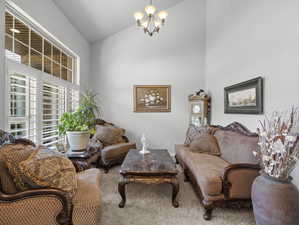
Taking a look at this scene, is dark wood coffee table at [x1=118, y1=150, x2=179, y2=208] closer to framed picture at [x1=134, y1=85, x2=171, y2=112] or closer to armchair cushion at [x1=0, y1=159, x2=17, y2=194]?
armchair cushion at [x1=0, y1=159, x2=17, y2=194]

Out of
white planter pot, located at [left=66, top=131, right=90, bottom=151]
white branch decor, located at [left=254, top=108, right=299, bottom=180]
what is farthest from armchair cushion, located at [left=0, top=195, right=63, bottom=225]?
white branch decor, located at [left=254, top=108, right=299, bottom=180]

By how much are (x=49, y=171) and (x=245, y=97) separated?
288 centimetres

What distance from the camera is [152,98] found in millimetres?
4164

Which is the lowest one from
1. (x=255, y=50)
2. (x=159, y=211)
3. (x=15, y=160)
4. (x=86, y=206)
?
(x=159, y=211)

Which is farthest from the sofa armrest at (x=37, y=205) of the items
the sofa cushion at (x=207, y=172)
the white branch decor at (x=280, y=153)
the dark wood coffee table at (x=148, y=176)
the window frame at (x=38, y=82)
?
the white branch decor at (x=280, y=153)

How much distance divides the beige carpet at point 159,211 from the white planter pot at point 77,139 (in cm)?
84

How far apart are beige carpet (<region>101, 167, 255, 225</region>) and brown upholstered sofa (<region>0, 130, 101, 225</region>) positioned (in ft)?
1.96

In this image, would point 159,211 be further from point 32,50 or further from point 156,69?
point 156,69

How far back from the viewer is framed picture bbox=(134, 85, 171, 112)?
4152 millimetres

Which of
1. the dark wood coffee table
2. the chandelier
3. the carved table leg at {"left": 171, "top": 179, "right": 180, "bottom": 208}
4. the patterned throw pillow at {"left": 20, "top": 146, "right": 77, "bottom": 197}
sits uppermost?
the chandelier

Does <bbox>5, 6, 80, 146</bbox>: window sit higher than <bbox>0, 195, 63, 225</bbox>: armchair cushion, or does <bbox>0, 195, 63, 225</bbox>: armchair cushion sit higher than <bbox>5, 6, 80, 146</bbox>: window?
<bbox>5, 6, 80, 146</bbox>: window

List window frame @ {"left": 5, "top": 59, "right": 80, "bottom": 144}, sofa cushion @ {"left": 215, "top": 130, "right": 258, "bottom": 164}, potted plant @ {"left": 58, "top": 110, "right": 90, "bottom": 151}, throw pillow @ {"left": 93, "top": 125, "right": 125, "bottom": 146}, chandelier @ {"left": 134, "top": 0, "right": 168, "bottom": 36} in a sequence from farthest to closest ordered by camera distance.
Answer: throw pillow @ {"left": 93, "top": 125, "right": 125, "bottom": 146} → chandelier @ {"left": 134, "top": 0, "right": 168, "bottom": 36} → potted plant @ {"left": 58, "top": 110, "right": 90, "bottom": 151} → sofa cushion @ {"left": 215, "top": 130, "right": 258, "bottom": 164} → window frame @ {"left": 5, "top": 59, "right": 80, "bottom": 144}

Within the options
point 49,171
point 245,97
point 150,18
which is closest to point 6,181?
point 49,171

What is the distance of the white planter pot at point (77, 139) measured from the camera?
7.00ft
